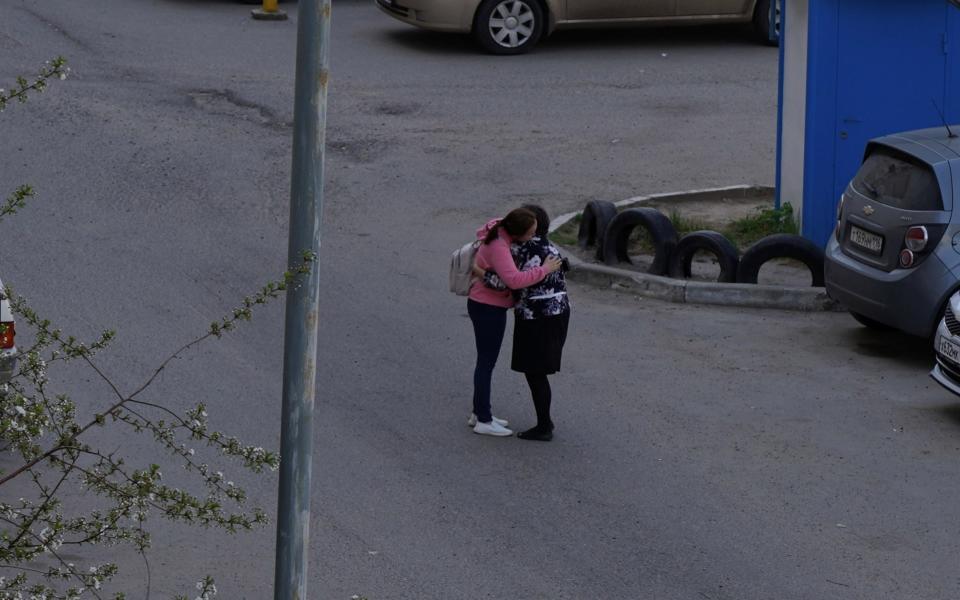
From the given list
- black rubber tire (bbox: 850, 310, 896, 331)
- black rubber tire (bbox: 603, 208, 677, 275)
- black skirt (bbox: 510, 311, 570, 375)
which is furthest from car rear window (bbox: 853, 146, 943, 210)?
black skirt (bbox: 510, 311, 570, 375)

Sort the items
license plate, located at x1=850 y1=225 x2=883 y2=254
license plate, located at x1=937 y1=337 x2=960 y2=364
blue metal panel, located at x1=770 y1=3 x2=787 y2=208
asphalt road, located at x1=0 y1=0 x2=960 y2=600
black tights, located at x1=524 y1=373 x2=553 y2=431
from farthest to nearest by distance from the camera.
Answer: blue metal panel, located at x1=770 y1=3 x2=787 y2=208 → license plate, located at x1=850 y1=225 x2=883 y2=254 → license plate, located at x1=937 y1=337 x2=960 y2=364 → black tights, located at x1=524 y1=373 x2=553 y2=431 → asphalt road, located at x1=0 y1=0 x2=960 y2=600

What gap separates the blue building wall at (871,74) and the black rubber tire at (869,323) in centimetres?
205

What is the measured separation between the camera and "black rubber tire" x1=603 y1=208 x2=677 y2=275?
12383 millimetres

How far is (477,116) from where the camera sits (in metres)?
17.2

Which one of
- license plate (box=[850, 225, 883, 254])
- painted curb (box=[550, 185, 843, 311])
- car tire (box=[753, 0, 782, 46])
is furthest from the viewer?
car tire (box=[753, 0, 782, 46])

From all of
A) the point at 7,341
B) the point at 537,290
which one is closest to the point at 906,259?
the point at 537,290

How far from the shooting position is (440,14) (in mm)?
19438

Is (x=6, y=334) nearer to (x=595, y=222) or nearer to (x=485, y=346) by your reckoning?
(x=485, y=346)

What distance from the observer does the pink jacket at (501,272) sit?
8.84 meters

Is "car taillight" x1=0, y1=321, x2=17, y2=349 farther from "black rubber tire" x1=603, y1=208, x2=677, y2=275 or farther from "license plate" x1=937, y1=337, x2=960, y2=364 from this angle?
"black rubber tire" x1=603, y1=208, x2=677, y2=275

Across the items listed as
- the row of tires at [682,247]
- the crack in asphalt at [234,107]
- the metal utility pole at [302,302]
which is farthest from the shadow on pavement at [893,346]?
the crack in asphalt at [234,107]

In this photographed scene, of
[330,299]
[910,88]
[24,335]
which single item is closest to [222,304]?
[330,299]

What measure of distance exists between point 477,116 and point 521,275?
8582 millimetres

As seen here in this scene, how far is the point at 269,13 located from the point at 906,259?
13.2m
